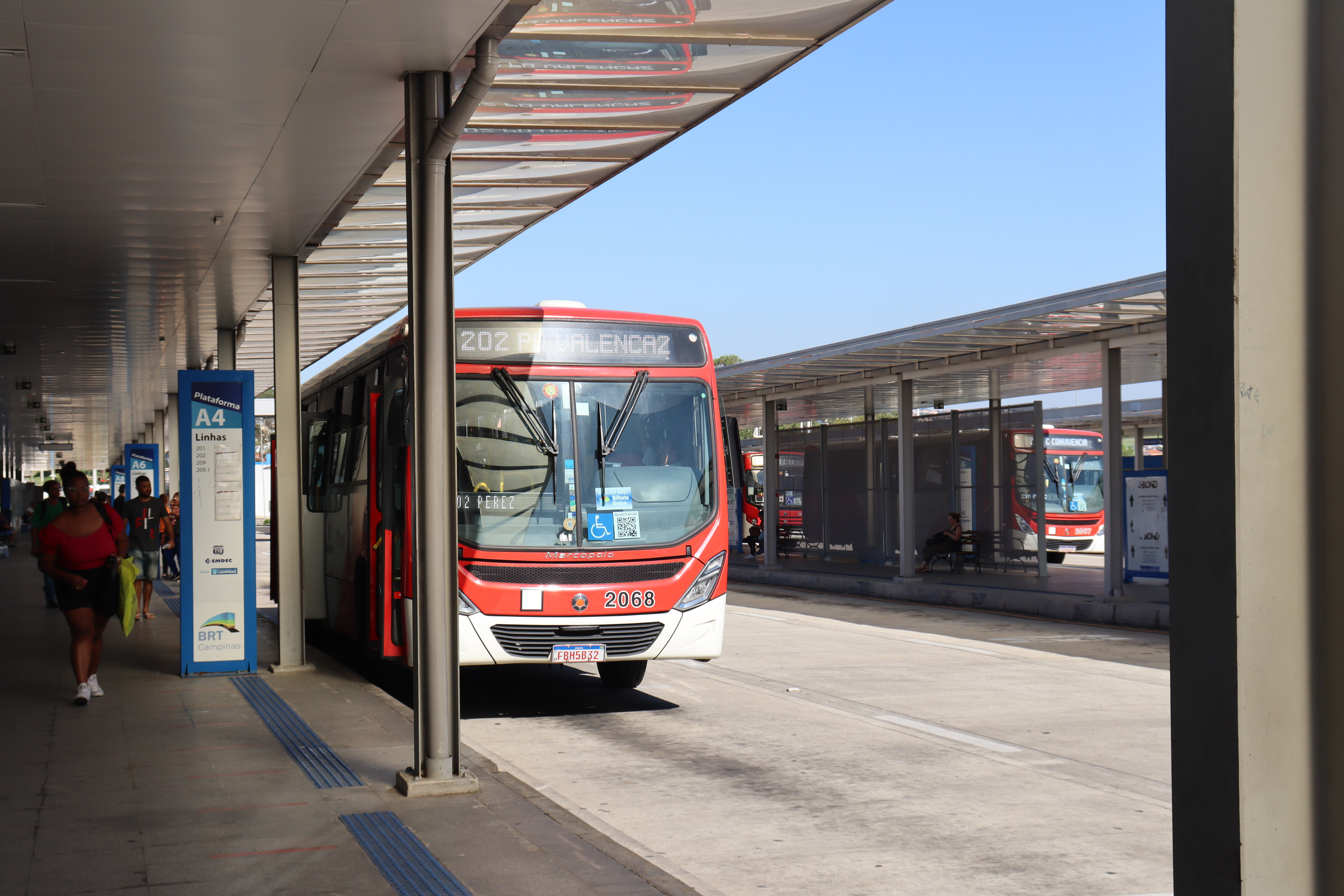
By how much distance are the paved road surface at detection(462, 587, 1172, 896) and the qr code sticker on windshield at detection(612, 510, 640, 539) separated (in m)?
1.50

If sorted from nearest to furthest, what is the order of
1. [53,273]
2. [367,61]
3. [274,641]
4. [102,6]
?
[102,6] < [367,61] < [53,273] < [274,641]

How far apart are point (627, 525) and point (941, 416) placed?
15.9m

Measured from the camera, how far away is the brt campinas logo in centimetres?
1152

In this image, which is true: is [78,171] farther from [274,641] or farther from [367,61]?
[274,641]

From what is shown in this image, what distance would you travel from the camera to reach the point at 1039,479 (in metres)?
21.7

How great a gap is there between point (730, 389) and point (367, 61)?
68.3 ft

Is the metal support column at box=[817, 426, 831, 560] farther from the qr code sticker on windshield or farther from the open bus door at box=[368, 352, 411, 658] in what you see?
the qr code sticker on windshield

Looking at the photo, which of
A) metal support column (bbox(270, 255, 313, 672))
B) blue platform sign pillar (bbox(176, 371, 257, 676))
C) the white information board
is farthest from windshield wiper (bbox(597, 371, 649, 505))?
the white information board

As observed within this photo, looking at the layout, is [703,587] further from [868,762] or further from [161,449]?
[161,449]

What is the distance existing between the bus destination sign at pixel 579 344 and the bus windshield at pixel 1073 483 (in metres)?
22.1

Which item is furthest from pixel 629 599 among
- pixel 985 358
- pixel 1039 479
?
pixel 1039 479

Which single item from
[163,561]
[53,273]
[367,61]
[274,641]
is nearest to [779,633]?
[274,641]

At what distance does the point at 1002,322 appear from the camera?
1683 cm

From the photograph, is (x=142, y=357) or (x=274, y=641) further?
(x=142, y=357)
